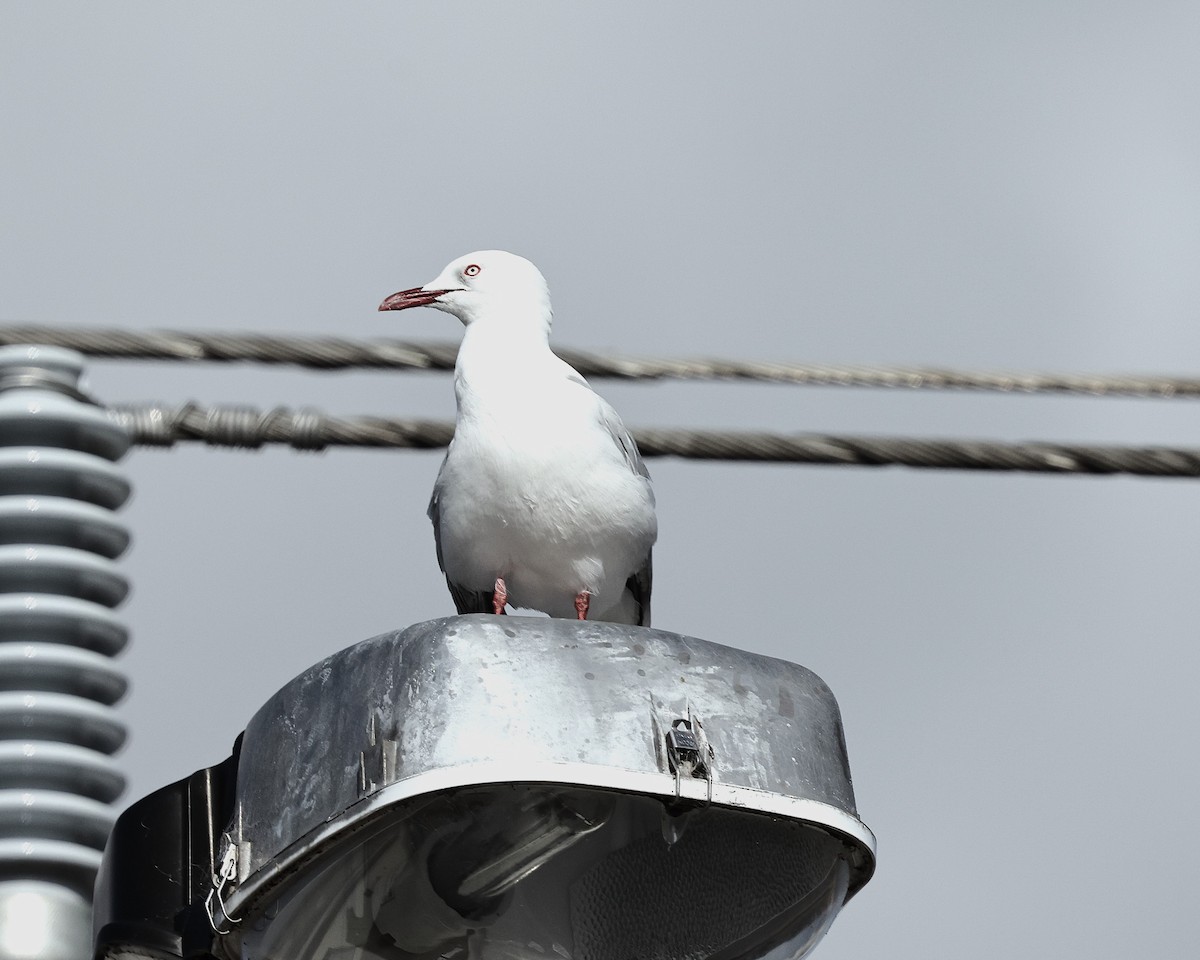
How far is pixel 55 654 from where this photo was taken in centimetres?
383

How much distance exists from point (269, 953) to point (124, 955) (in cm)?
31

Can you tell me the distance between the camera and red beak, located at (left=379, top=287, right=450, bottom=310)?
8.51 m

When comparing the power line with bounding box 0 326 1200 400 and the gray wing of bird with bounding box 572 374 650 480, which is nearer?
the power line with bounding box 0 326 1200 400

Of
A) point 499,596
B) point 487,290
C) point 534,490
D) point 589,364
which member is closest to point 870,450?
point 589,364

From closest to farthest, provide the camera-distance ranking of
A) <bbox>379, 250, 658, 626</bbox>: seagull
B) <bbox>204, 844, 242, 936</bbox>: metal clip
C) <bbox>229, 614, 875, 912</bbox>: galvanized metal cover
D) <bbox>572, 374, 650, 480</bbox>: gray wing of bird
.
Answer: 1. <bbox>229, 614, 875, 912</bbox>: galvanized metal cover
2. <bbox>204, 844, 242, 936</bbox>: metal clip
3. <bbox>379, 250, 658, 626</bbox>: seagull
4. <bbox>572, 374, 650, 480</bbox>: gray wing of bird

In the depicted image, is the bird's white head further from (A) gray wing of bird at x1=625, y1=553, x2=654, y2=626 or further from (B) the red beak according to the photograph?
(A) gray wing of bird at x1=625, y1=553, x2=654, y2=626

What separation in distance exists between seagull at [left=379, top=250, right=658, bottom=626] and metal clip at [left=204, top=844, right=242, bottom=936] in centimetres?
312

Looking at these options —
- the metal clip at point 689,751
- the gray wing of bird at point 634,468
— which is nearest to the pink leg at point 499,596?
the gray wing of bird at point 634,468

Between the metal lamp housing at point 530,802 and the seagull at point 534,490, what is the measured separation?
2846 mm

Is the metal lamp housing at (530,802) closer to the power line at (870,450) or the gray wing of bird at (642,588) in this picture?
the power line at (870,450)

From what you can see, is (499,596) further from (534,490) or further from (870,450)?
(870,450)

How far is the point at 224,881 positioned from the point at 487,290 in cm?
448

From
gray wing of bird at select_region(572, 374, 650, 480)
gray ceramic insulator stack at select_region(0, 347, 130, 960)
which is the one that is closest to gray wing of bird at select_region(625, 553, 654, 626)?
gray wing of bird at select_region(572, 374, 650, 480)

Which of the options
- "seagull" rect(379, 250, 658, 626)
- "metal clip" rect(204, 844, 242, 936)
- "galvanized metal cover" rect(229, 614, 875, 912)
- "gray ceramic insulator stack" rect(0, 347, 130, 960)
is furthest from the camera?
"seagull" rect(379, 250, 658, 626)
